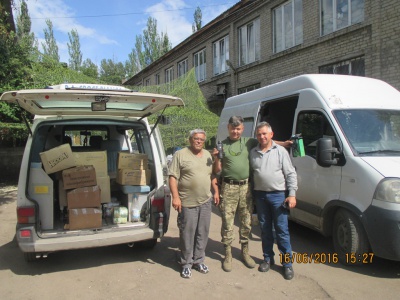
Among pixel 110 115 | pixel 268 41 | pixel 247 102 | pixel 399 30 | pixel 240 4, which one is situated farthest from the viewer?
pixel 240 4

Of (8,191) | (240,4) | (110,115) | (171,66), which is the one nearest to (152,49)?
(171,66)

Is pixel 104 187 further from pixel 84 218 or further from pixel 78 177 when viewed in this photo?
pixel 84 218

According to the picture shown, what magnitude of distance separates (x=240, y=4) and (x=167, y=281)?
538 inches

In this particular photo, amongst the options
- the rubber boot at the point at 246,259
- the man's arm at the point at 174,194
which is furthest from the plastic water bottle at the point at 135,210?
the rubber boot at the point at 246,259

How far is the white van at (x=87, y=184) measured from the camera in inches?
154

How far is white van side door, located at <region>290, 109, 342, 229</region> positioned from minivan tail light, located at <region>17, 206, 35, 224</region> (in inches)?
141

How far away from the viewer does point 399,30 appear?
8555mm

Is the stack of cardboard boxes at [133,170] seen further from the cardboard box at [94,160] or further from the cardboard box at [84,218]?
the cardboard box at [84,218]

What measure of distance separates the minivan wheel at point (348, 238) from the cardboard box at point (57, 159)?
3442 mm

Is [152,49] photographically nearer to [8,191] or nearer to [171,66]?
[171,66]

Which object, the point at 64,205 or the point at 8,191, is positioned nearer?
the point at 64,205

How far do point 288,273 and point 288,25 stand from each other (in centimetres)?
1077

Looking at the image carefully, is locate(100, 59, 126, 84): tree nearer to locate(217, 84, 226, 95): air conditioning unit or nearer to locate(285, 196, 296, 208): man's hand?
locate(217, 84, 226, 95): air conditioning unit

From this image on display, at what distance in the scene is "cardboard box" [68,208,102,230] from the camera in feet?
14.0
